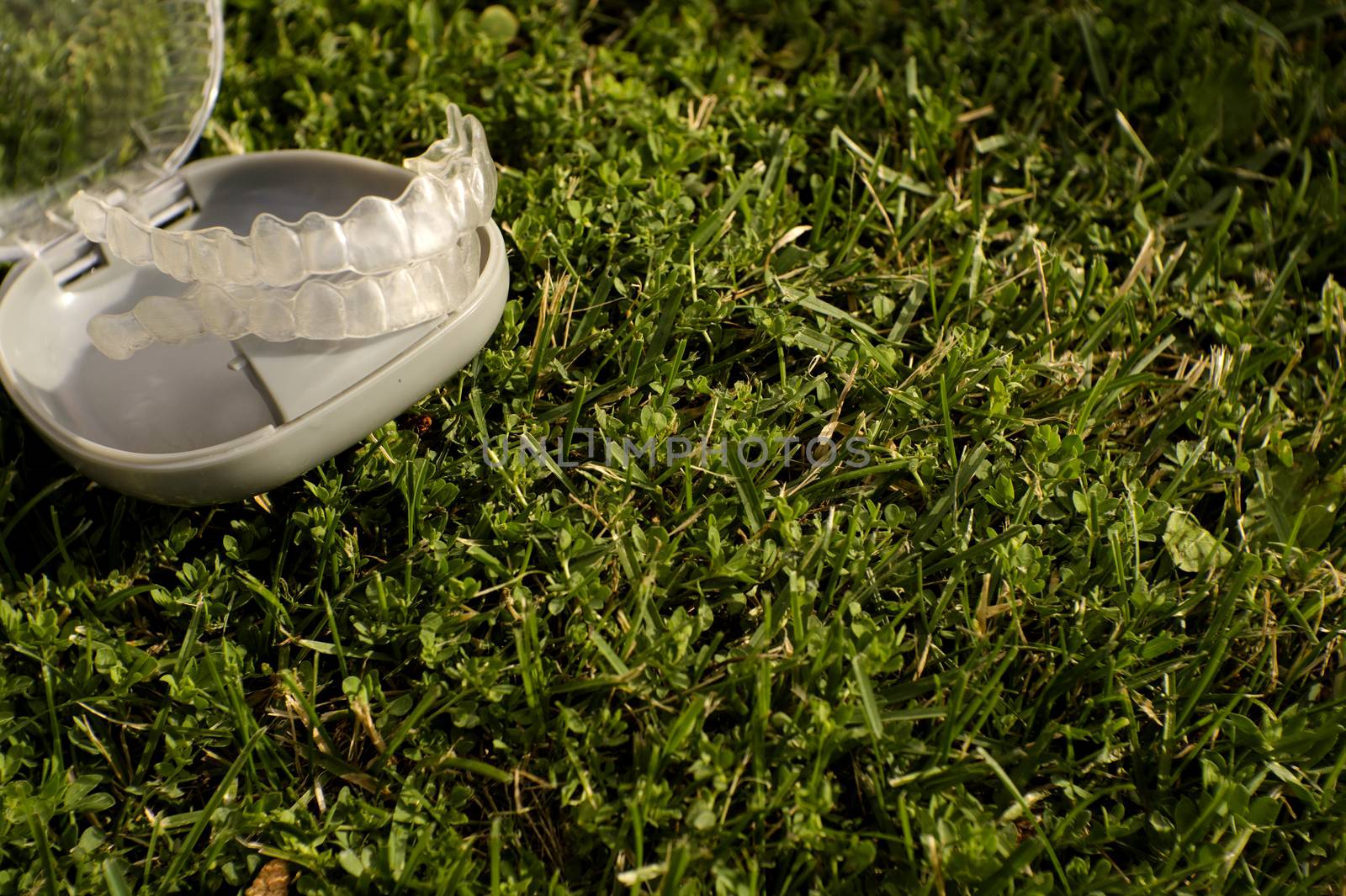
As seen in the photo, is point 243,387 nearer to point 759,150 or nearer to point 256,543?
point 256,543

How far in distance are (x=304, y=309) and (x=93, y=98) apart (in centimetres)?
60

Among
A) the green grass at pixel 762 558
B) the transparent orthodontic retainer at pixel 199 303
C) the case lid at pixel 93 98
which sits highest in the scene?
the case lid at pixel 93 98

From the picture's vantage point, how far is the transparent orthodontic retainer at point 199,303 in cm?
147

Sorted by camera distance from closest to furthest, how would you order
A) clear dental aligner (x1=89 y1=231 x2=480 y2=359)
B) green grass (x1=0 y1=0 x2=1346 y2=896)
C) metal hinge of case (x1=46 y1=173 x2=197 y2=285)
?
green grass (x1=0 y1=0 x2=1346 y2=896) → clear dental aligner (x1=89 y1=231 x2=480 y2=359) → metal hinge of case (x1=46 y1=173 x2=197 y2=285)

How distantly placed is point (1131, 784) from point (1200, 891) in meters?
0.14

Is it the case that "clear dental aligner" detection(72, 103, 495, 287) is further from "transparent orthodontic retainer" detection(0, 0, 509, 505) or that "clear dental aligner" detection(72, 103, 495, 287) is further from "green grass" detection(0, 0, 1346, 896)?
"green grass" detection(0, 0, 1346, 896)

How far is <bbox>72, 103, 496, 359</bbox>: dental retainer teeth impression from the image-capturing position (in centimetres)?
148

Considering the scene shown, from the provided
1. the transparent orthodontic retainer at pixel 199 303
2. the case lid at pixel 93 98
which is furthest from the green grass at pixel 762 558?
the case lid at pixel 93 98

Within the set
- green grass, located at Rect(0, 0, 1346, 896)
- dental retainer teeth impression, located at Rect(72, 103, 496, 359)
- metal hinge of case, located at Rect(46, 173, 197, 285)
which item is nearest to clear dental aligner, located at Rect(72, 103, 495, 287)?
dental retainer teeth impression, located at Rect(72, 103, 496, 359)

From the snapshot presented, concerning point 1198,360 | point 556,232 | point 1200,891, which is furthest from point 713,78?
point 1200,891

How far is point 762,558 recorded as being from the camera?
61.2 inches

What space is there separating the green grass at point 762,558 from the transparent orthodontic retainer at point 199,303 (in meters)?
0.15

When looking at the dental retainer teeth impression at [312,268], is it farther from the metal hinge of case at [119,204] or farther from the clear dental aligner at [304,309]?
the metal hinge of case at [119,204]

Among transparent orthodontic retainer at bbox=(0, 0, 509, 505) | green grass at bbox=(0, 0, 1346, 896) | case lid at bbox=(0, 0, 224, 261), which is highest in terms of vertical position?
case lid at bbox=(0, 0, 224, 261)
